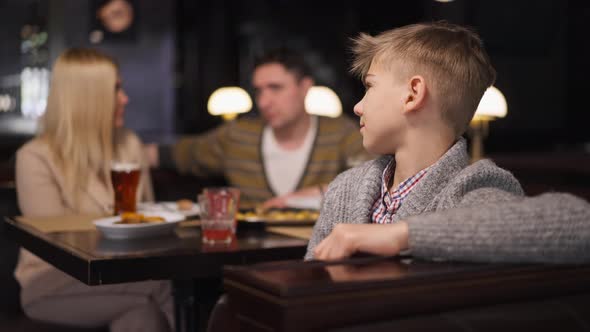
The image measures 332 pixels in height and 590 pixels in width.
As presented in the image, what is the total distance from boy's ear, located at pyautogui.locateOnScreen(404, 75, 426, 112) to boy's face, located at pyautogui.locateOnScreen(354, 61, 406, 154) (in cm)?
1

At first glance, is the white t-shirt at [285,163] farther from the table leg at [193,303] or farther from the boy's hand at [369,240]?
the boy's hand at [369,240]

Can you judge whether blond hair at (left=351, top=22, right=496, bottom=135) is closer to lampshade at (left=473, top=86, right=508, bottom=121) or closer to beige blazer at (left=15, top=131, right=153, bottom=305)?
beige blazer at (left=15, top=131, right=153, bottom=305)

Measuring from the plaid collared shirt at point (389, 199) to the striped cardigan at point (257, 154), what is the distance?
6.10ft

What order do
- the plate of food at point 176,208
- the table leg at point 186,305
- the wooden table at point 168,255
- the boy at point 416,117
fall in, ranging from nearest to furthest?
the boy at point 416,117
the wooden table at point 168,255
the table leg at point 186,305
the plate of food at point 176,208

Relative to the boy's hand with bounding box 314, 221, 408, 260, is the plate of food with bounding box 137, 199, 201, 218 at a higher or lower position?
lower

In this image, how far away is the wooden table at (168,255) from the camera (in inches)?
68.3

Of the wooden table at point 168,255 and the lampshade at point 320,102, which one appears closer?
the wooden table at point 168,255

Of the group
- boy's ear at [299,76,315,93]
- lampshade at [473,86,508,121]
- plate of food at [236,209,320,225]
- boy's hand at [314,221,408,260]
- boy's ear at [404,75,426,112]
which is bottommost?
plate of food at [236,209,320,225]

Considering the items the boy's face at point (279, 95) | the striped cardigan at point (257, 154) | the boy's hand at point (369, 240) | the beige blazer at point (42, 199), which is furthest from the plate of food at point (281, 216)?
the boy's hand at point (369, 240)

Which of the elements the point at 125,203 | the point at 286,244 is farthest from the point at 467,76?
the point at 125,203

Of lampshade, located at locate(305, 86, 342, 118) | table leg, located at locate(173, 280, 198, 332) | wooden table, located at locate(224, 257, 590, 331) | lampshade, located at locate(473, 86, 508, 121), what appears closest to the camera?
wooden table, located at locate(224, 257, 590, 331)

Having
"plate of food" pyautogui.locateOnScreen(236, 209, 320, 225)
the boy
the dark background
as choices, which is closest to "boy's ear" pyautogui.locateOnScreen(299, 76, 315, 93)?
"plate of food" pyautogui.locateOnScreen(236, 209, 320, 225)

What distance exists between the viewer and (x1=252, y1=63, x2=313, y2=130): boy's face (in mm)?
3494

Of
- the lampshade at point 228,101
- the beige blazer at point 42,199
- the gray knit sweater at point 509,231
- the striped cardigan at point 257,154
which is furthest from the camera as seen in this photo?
the lampshade at point 228,101
